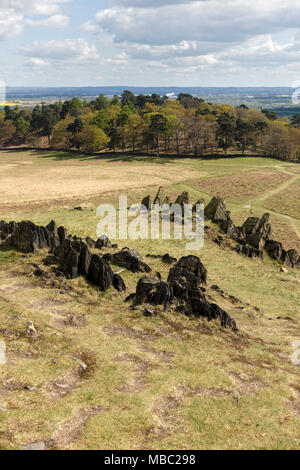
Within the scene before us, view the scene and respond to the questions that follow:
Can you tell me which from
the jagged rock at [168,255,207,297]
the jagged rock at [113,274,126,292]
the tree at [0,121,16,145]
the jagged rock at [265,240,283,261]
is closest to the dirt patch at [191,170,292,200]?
the jagged rock at [265,240,283,261]

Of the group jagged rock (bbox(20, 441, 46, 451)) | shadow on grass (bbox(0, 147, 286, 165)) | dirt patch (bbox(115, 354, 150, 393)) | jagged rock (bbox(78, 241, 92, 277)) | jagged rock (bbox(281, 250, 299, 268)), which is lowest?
jagged rock (bbox(281, 250, 299, 268))

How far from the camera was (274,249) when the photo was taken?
4719 centimetres

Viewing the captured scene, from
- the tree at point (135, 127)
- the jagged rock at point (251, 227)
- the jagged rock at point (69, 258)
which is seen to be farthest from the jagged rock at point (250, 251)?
the tree at point (135, 127)

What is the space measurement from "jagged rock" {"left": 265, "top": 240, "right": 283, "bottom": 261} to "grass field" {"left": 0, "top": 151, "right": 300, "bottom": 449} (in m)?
4.06

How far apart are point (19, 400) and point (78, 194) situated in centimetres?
6939

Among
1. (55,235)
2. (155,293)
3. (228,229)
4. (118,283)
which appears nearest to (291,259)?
(228,229)

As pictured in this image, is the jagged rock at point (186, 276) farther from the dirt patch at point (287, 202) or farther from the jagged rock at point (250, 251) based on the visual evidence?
the dirt patch at point (287, 202)

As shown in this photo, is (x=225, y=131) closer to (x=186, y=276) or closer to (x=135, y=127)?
(x=135, y=127)

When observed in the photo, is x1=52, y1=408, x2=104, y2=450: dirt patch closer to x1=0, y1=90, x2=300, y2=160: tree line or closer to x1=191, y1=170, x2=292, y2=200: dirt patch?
x1=191, y1=170, x2=292, y2=200: dirt patch

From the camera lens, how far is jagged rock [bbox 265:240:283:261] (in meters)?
46.7

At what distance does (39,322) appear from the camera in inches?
886

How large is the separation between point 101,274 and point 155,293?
197 inches
